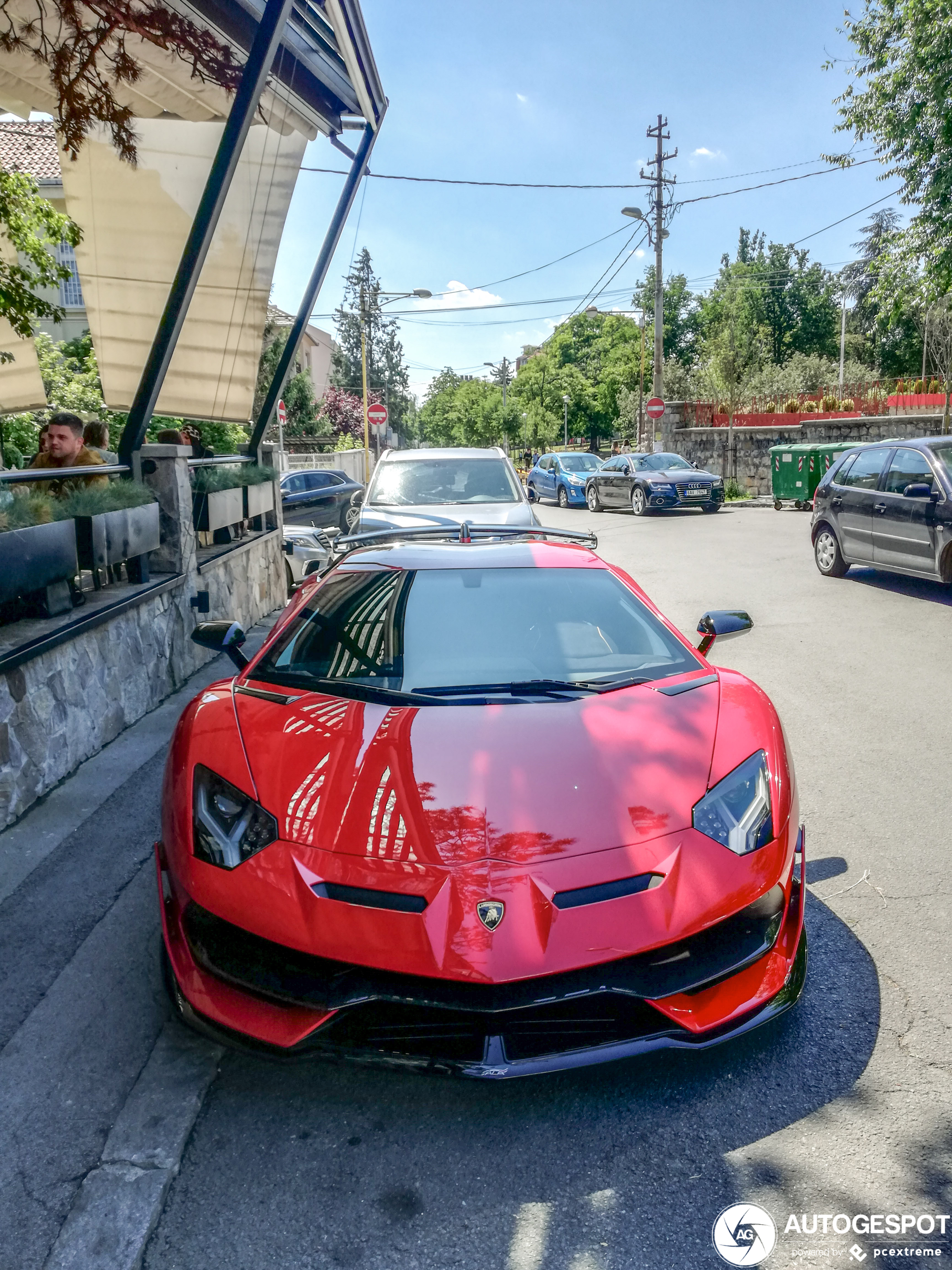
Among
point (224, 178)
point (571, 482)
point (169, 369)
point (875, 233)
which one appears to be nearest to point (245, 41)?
point (224, 178)

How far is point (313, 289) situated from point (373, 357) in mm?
82833

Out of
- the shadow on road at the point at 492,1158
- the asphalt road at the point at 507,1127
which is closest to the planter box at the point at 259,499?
the asphalt road at the point at 507,1127

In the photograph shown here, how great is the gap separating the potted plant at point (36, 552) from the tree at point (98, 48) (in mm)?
3579

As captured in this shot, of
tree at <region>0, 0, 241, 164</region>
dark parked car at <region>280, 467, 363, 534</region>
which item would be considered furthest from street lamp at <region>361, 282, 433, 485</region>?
tree at <region>0, 0, 241, 164</region>

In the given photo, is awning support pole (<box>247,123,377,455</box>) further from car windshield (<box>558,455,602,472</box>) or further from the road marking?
car windshield (<box>558,455,602,472</box>)

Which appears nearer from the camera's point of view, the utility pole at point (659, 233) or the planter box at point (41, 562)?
the planter box at point (41, 562)

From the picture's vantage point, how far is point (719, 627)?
385 cm

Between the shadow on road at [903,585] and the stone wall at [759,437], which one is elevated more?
the stone wall at [759,437]

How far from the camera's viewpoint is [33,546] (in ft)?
15.0

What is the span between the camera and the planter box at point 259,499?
9.85 metres

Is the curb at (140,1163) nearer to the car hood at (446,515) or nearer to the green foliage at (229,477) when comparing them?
the green foliage at (229,477)

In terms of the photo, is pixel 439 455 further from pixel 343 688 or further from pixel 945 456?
pixel 343 688

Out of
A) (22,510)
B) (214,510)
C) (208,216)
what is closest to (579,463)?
(214,510)

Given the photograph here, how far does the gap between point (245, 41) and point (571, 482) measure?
21.1 metres
